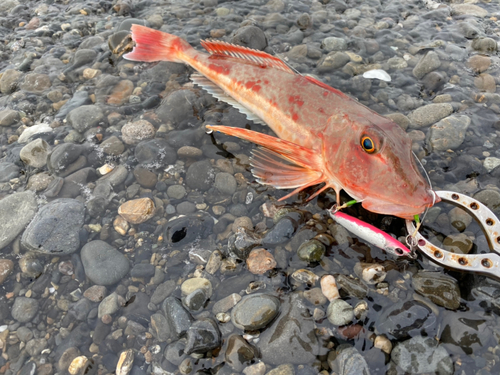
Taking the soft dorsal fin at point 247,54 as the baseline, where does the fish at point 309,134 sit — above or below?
below

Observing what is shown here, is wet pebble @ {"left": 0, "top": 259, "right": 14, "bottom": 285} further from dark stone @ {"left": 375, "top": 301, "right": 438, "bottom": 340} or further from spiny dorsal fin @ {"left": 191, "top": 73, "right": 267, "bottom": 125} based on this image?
dark stone @ {"left": 375, "top": 301, "right": 438, "bottom": 340}

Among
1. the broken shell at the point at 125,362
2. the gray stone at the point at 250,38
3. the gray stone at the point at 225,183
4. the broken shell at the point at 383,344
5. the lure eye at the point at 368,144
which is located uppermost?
the gray stone at the point at 250,38

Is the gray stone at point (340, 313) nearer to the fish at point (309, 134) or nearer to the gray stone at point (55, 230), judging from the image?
the fish at point (309, 134)

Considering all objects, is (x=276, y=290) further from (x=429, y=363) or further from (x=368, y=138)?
(x=368, y=138)

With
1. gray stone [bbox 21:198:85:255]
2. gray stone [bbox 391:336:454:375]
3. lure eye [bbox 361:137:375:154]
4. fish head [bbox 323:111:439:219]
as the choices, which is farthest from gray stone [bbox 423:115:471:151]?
gray stone [bbox 21:198:85:255]

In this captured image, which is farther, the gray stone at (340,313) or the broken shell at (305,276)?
the broken shell at (305,276)

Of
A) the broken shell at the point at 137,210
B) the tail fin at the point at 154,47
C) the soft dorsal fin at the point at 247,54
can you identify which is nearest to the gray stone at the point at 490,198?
the soft dorsal fin at the point at 247,54
